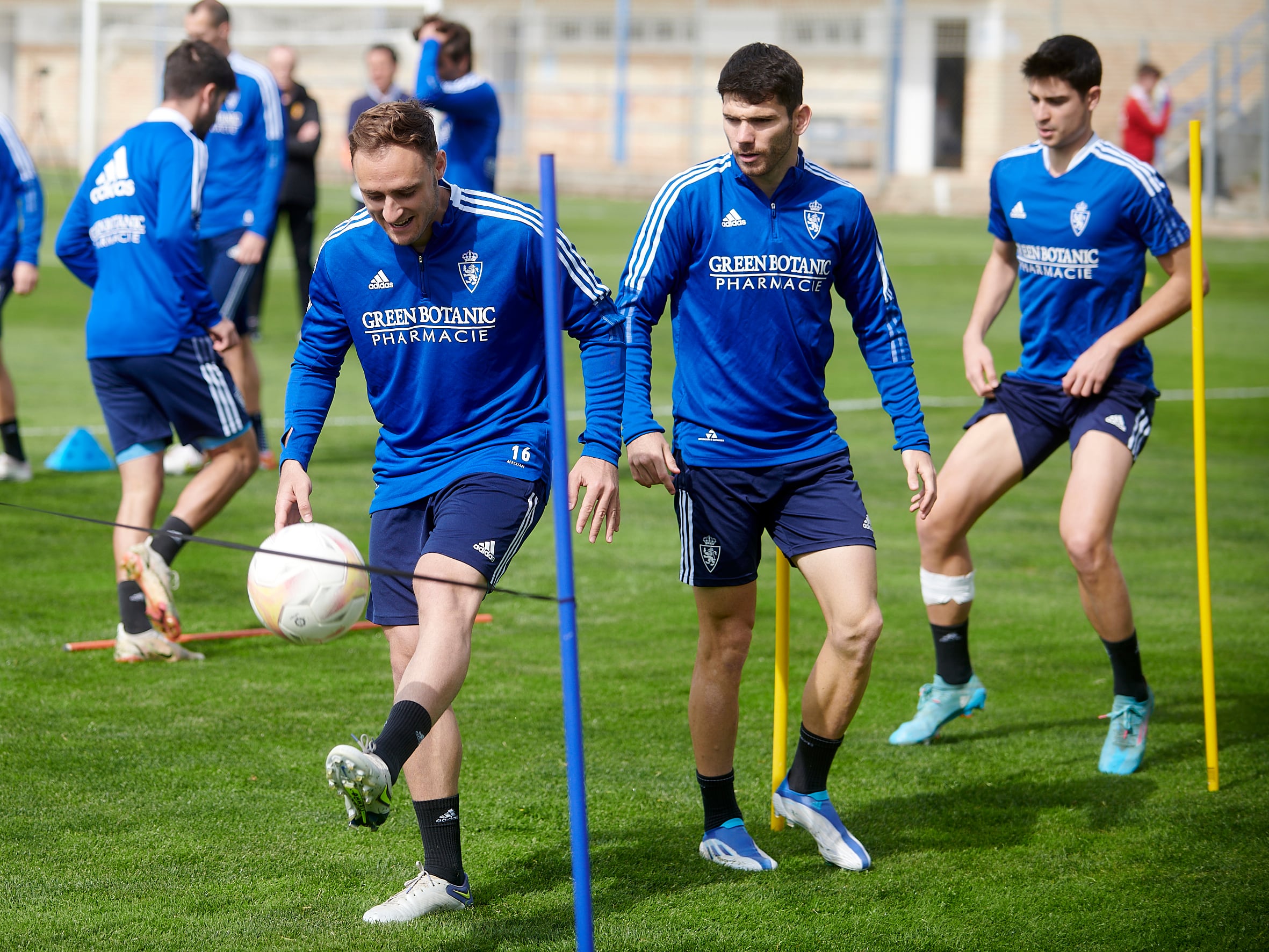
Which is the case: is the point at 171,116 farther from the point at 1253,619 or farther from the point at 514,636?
the point at 1253,619

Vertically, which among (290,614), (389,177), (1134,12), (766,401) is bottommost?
(290,614)

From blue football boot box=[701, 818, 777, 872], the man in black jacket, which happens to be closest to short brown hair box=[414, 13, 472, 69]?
the man in black jacket

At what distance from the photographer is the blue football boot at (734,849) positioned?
4.49 m

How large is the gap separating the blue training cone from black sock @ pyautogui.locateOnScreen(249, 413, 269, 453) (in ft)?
3.02

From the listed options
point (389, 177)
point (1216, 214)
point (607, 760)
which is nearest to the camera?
point (389, 177)

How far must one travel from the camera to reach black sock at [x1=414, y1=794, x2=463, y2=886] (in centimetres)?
409

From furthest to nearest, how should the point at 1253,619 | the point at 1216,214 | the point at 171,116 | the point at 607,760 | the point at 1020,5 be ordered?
the point at 1020,5, the point at 1216,214, the point at 1253,619, the point at 171,116, the point at 607,760

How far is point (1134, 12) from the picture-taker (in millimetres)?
37375

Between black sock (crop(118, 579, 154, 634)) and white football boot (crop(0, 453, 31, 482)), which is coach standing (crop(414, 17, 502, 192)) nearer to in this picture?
white football boot (crop(0, 453, 31, 482))

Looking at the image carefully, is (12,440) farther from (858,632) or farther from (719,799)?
(858,632)

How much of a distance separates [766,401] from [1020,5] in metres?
35.6

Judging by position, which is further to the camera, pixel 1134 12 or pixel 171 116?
pixel 1134 12

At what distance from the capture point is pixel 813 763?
4.52m

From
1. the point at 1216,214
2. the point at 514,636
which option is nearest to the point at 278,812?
the point at 514,636
